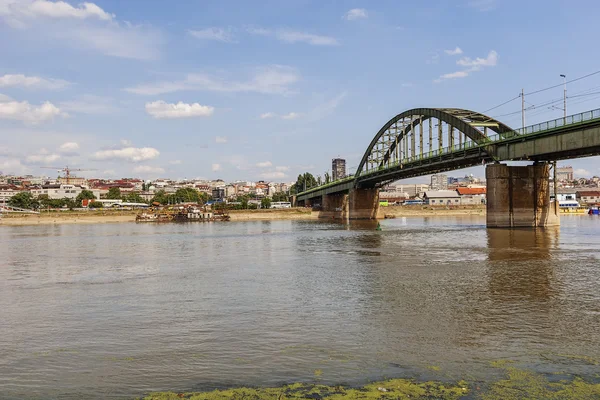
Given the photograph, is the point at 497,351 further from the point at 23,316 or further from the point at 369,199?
the point at 369,199

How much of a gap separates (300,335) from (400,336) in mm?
3092

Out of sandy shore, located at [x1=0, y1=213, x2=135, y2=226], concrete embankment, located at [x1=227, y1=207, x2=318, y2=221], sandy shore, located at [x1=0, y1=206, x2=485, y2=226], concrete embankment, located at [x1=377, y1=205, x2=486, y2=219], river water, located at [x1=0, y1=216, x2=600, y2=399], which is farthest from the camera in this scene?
concrete embankment, located at [x1=377, y1=205, x2=486, y2=219]

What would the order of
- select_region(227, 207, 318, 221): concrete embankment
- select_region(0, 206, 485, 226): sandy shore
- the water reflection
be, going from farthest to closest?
1. select_region(227, 207, 318, 221): concrete embankment
2. select_region(0, 206, 485, 226): sandy shore
3. the water reflection

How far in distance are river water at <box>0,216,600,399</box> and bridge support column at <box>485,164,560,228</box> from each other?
35.9m

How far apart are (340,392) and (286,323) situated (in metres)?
7.01

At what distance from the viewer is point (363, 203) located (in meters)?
138

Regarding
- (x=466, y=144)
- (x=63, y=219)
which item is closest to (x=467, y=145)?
(x=466, y=144)

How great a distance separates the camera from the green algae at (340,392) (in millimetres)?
11211

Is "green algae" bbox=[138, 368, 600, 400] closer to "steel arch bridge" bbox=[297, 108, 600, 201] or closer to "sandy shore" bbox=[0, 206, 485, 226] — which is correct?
"steel arch bridge" bbox=[297, 108, 600, 201]

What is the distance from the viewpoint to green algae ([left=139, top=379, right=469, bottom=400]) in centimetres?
1121

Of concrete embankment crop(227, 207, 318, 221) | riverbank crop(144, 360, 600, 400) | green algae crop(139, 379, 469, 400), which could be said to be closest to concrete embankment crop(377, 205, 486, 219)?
concrete embankment crop(227, 207, 318, 221)

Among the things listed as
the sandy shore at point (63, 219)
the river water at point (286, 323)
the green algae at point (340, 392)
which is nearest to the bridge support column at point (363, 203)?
the sandy shore at point (63, 219)

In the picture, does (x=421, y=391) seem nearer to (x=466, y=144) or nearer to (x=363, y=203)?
(x=466, y=144)

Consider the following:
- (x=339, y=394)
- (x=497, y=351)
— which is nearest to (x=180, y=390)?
(x=339, y=394)
